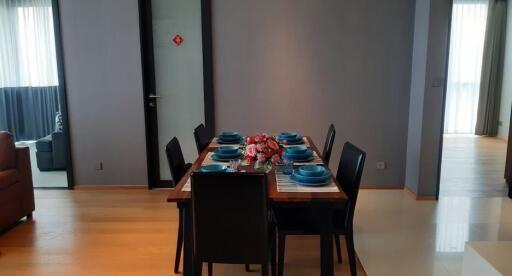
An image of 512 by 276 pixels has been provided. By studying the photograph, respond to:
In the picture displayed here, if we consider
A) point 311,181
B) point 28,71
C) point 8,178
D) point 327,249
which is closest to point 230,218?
point 311,181

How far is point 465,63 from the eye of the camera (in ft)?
24.9

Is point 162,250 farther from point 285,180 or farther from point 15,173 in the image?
point 15,173

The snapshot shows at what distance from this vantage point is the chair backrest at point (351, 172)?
247 centimetres

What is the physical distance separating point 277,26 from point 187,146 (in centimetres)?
175

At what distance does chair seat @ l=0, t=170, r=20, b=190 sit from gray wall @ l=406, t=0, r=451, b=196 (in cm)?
395

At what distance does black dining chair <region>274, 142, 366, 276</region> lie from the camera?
2457 mm

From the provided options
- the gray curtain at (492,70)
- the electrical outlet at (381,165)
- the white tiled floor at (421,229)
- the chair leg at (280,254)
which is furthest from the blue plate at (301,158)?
the gray curtain at (492,70)

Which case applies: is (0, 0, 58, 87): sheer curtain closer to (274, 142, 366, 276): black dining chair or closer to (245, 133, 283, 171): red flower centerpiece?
(245, 133, 283, 171): red flower centerpiece

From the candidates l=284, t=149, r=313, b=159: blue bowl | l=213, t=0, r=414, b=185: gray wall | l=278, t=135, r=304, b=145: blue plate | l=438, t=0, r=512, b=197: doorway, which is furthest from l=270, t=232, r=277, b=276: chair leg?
l=438, t=0, r=512, b=197: doorway

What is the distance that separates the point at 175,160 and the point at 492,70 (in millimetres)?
6939

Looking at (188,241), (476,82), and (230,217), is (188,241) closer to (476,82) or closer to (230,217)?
(230,217)

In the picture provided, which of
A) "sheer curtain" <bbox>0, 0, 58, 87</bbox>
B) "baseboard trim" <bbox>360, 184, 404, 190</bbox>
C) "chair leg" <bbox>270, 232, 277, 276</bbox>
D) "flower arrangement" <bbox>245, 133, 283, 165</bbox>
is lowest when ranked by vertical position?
"baseboard trim" <bbox>360, 184, 404, 190</bbox>

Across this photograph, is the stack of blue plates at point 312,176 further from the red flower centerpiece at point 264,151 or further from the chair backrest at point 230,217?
the chair backrest at point 230,217

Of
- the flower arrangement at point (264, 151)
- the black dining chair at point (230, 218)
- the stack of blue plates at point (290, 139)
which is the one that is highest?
the flower arrangement at point (264, 151)
